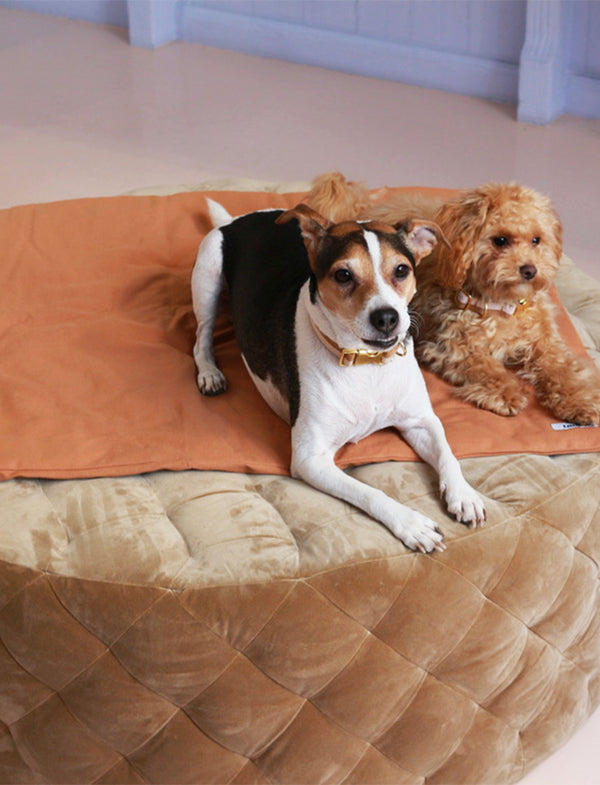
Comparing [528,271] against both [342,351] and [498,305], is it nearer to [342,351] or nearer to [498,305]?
[498,305]

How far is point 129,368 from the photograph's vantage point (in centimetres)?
277

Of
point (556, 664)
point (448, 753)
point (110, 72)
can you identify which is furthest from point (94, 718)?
point (110, 72)

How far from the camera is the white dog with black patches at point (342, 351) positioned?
2.16 meters

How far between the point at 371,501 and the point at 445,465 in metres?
0.22

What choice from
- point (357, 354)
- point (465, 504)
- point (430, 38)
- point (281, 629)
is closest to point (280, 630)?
point (281, 629)

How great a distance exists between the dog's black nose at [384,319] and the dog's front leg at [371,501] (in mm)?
358

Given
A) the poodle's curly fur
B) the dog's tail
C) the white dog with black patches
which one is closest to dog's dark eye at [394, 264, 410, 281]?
the white dog with black patches

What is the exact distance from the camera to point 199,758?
2.23 meters

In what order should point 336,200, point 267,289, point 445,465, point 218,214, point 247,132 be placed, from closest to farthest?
point 445,465 → point 267,289 → point 336,200 → point 218,214 → point 247,132

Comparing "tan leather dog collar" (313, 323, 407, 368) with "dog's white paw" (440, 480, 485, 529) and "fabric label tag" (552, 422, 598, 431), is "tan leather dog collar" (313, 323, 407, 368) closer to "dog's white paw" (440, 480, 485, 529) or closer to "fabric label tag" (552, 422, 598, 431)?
"dog's white paw" (440, 480, 485, 529)

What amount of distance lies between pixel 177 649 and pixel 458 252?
1.16 metres

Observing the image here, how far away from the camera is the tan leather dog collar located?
228 centimetres

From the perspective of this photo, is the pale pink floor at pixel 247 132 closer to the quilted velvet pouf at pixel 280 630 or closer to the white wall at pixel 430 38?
the white wall at pixel 430 38

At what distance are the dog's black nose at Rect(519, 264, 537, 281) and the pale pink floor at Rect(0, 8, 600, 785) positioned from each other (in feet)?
5.57
